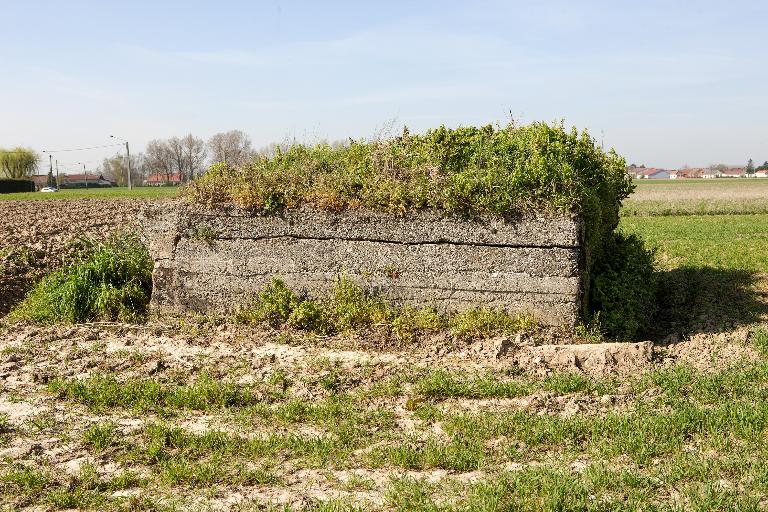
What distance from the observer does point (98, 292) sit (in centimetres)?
916

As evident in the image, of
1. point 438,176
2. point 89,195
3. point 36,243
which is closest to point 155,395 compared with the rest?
point 438,176

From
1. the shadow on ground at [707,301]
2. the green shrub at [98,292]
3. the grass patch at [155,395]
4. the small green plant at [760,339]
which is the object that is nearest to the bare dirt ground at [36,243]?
the green shrub at [98,292]

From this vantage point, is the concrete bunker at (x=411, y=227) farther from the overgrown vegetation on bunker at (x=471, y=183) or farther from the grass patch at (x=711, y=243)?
the grass patch at (x=711, y=243)

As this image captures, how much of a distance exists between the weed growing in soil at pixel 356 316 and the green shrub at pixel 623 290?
134 centimetres

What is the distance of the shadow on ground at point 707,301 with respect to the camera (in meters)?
8.84

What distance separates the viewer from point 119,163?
382 feet

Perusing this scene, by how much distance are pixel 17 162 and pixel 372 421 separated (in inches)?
4241

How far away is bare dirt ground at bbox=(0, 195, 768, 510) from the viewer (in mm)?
4324

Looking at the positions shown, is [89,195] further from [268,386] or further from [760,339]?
[760,339]

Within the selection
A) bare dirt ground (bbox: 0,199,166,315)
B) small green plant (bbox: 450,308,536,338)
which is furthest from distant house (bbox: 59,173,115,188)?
small green plant (bbox: 450,308,536,338)

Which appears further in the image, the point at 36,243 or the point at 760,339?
the point at 36,243

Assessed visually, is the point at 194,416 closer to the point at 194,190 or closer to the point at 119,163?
the point at 194,190

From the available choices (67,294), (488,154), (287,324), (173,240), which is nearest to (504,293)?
(488,154)

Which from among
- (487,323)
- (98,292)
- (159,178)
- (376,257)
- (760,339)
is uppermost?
(159,178)
